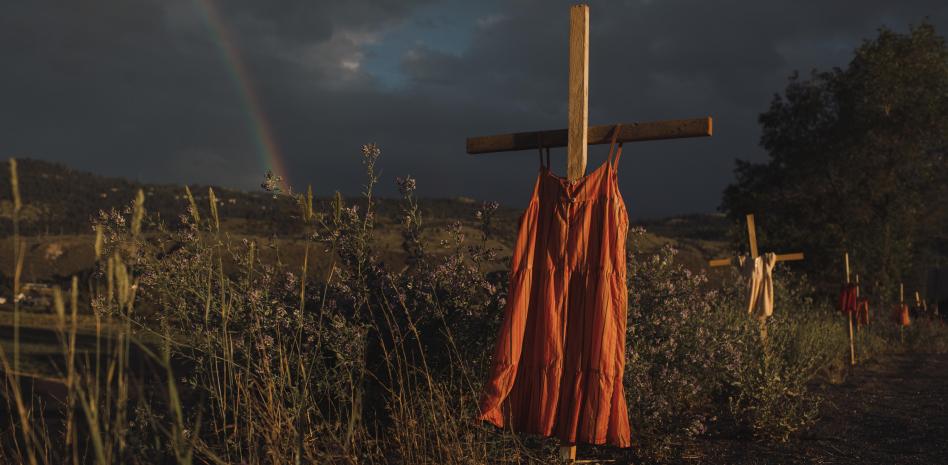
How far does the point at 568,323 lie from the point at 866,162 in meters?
17.9

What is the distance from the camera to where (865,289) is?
20656 mm

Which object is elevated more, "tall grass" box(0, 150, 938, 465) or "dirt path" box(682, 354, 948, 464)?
"tall grass" box(0, 150, 938, 465)

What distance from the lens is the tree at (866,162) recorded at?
1952 centimetres

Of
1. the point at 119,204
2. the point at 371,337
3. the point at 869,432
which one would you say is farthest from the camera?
the point at 119,204

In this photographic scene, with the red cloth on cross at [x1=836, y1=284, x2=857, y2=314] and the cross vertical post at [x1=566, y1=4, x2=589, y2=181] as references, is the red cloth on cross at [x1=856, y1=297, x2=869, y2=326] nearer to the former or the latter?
the red cloth on cross at [x1=836, y1=284, x2=857, y2=314]

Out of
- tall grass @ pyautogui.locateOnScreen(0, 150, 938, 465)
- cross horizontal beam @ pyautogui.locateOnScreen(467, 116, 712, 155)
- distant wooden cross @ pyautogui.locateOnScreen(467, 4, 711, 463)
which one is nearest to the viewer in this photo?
cross horizontal beam @ pyautogui.locateOnScreen(467, 116, 712, 155)

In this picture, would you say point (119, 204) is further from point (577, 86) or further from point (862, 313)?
point (577, 86)

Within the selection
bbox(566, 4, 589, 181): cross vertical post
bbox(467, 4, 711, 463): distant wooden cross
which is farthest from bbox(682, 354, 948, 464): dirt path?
bbox(566, 4, 589, 181): cross vertical post

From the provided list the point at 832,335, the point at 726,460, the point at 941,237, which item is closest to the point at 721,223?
the point at 941,237

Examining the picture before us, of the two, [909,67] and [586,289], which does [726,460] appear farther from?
[909,67]

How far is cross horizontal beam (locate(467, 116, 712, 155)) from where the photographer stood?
4465mm

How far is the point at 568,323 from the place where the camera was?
14.7 feet

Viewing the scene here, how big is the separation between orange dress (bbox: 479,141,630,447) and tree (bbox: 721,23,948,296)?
16.5m

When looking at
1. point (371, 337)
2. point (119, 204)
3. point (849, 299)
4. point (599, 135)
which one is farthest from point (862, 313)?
point (119, 204)
